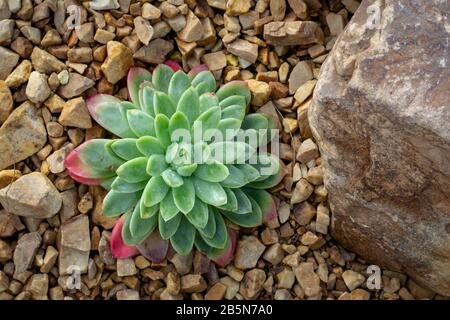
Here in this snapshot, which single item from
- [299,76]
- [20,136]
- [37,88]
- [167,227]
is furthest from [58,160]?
[299,76]

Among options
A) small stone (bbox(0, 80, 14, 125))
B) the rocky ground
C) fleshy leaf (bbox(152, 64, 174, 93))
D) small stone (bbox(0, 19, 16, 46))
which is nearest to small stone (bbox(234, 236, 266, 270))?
the rocky ground

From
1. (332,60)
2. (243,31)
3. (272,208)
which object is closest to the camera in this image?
(332,60)

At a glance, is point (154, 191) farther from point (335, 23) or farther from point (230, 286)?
point (335, 23)

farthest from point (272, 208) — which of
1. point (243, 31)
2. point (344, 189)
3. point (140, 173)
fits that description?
point (243, 31)

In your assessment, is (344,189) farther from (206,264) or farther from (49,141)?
(49,141)

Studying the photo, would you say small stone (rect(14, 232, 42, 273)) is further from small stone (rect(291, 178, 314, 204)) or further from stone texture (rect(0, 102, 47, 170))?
small stone (rect(291, 178, 314, 204))

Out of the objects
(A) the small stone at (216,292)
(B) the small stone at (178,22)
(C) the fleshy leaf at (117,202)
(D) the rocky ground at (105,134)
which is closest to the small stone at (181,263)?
(D) the rocky ground at (105,134)

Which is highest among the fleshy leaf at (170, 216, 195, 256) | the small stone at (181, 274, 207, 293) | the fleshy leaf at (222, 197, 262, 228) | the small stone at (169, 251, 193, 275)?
the fleshy leaf at (222, 197, 262, 228)
